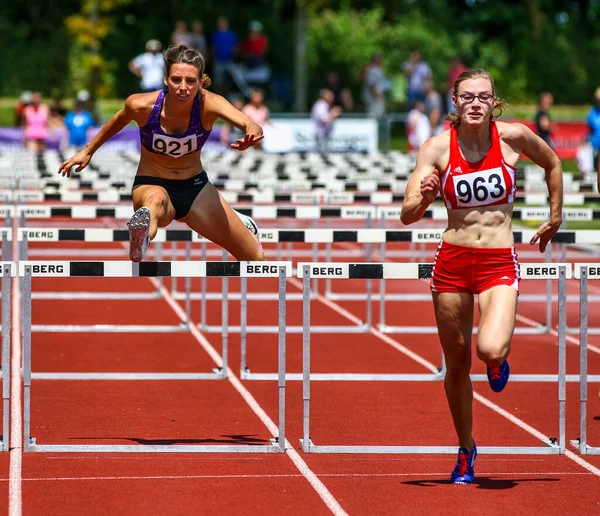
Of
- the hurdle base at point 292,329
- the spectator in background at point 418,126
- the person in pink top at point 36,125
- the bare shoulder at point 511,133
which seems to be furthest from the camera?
the person in pink top at point 36,125

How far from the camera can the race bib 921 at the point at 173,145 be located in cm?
840

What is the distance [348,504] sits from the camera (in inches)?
262

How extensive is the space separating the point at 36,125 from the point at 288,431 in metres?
23.6

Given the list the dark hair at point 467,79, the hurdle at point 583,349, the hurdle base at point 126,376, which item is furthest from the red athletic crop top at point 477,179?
the hurdle base at point 126,376

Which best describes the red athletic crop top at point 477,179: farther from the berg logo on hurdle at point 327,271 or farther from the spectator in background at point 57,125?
the spectator in background at point 57,125

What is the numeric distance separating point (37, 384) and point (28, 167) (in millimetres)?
11461

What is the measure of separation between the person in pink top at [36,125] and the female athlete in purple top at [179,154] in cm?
2269

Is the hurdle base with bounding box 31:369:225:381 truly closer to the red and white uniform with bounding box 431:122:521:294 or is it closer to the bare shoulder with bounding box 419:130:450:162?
the red and white uniform with bounding box 431:122:521:294

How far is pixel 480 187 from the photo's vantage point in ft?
22.5

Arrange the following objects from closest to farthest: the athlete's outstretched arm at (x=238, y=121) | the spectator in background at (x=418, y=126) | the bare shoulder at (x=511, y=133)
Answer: the bare shoulder at (x=511, y=133) → the athlete's outstretched arm at (x=238, y=121) → the spectator in background at (x=418, y=126)

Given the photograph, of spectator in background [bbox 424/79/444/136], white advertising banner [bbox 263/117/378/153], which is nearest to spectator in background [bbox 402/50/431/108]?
spectator in background [bbox 424/79/444/136]

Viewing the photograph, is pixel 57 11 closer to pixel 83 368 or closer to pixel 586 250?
pixel 586 250

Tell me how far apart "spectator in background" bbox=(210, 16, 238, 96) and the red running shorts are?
94.1 feet

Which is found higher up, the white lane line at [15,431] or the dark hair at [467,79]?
the dark hair at [467,79]
